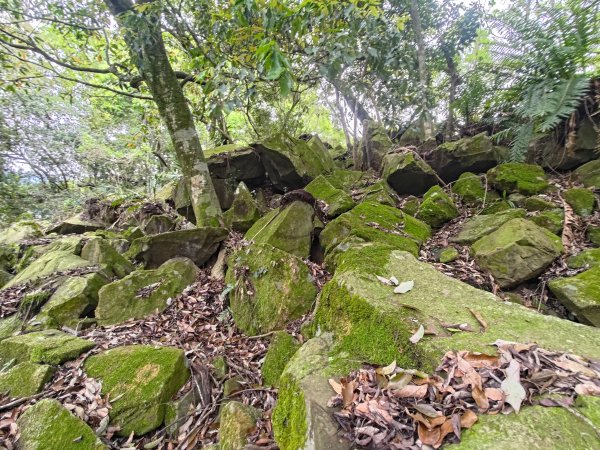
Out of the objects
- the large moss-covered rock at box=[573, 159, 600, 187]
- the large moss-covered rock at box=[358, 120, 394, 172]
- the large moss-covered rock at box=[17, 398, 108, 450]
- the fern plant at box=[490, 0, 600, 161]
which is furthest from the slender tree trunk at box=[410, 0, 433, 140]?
the large moss-covered rock at box=[17, 398, 108, 450]

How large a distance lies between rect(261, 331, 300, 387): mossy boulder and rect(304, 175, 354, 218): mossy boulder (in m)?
2.20

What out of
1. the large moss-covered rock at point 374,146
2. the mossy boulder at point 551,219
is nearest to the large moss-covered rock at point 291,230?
the mossy boulder at point 551,219

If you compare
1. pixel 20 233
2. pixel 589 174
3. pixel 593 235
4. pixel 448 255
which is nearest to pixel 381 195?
pixel 448 255

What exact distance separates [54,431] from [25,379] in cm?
95

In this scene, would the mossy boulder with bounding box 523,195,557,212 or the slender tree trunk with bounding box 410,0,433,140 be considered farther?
the slender tree trunk with bounding box 410,0,433,140

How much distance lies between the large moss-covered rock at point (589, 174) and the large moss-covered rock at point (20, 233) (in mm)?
10490

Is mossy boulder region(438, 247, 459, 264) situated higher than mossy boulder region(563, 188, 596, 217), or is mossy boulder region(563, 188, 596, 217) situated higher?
mossy boulder region(563, 188, 596, 217)

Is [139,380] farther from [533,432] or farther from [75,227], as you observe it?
[75,227]

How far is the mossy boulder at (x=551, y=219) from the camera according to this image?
357 centimetres

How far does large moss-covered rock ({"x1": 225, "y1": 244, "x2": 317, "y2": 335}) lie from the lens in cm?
327

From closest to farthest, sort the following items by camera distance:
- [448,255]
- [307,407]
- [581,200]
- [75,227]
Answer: [307,407], [448,255], [581,200], [75,227]

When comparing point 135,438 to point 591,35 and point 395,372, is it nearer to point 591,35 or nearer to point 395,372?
point 395,372

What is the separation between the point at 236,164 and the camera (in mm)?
6207

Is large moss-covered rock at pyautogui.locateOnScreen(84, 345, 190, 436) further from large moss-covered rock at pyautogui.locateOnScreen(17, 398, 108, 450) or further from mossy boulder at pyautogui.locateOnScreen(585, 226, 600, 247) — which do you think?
mossy boulder at pyautogui.locateOnScreen(585, 226, 600, 247)
